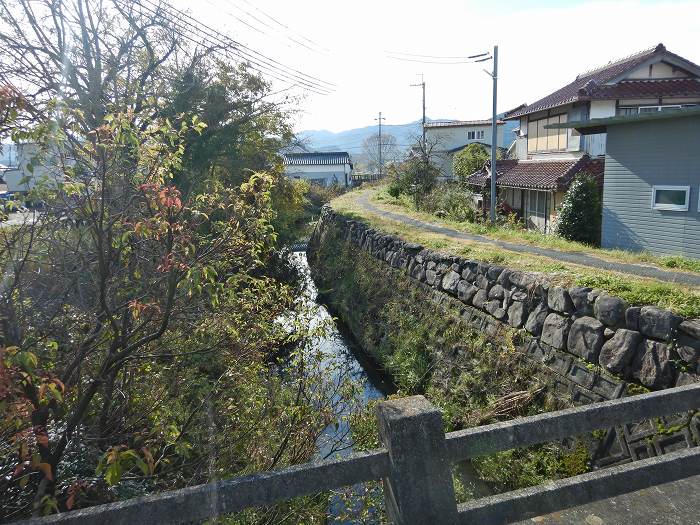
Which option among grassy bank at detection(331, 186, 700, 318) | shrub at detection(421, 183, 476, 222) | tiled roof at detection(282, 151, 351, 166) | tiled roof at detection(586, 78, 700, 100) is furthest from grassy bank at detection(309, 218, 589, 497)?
tiled roof at detection(282, 151, 351, 166)

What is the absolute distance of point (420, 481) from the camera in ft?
9.21

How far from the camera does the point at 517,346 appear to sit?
8.64m

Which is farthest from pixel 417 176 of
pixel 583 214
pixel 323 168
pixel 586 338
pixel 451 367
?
pixel 323 168

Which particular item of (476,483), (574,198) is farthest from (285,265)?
(476,483)

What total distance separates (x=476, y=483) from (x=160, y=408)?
4.64 metres

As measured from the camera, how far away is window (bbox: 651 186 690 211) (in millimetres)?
12141

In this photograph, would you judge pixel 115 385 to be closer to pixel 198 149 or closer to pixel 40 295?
pixel 40 295

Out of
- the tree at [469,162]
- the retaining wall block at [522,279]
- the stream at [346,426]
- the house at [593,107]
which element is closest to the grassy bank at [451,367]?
the stream at [346,426]

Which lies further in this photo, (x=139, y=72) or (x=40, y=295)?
(x=139, y=72)

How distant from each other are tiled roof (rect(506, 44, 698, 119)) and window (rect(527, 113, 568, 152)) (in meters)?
0.64

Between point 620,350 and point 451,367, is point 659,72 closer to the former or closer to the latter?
point 451,367

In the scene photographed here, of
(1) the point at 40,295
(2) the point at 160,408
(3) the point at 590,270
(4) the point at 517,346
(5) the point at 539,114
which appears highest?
(5) the point at 539,114

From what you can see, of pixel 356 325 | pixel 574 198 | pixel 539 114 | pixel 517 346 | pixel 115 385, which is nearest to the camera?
pixel 115 385

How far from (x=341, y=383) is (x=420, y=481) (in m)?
4.49
